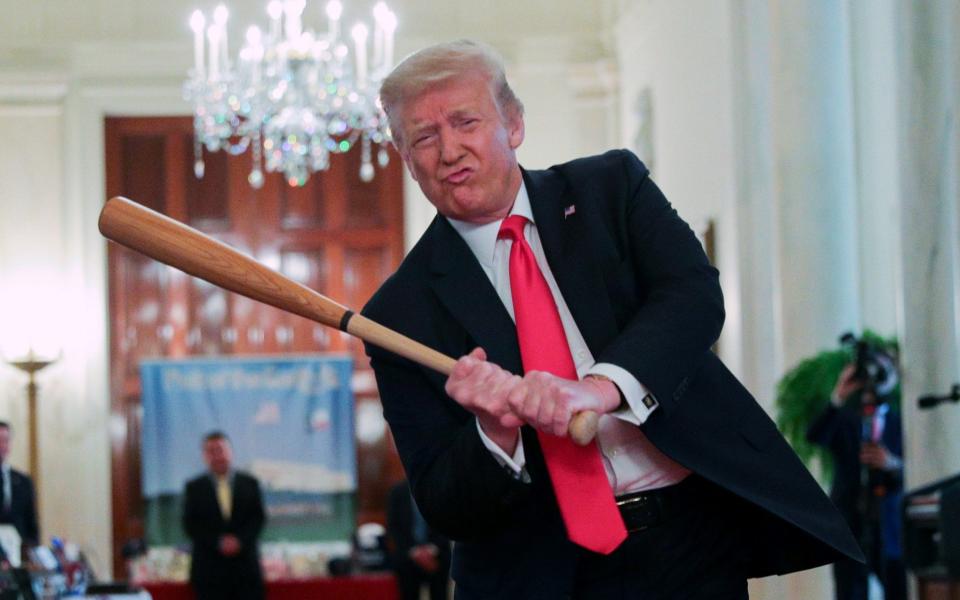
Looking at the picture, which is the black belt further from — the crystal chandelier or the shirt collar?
the crystal chandelier

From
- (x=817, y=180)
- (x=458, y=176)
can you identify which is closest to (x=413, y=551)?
(x=817, y=180)

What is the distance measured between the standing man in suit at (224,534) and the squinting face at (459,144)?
9.03m

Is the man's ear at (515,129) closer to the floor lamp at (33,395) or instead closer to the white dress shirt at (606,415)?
the white dress shirt at (606,415)

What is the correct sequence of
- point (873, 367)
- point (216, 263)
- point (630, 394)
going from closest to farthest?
point (630, 394) < point (216, 263) < point (873, 367)

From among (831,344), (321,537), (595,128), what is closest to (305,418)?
(321,537)

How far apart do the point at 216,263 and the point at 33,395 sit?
1188 centimetres

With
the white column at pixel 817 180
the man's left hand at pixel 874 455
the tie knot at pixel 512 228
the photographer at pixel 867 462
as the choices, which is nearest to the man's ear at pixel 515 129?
the tie knot at pixel 512 228

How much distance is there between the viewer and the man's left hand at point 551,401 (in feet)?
6.34

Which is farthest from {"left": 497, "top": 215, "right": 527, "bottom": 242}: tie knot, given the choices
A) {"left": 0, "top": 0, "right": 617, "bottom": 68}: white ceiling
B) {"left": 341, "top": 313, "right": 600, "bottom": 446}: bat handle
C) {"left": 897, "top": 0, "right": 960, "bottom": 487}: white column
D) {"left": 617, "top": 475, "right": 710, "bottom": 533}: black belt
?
{"left": 0, "top": 0, "right": 617, "bottom": 68}: white ceiling

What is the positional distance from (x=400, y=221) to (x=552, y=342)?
1239 cm

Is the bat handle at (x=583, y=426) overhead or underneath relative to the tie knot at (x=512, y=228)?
underneath

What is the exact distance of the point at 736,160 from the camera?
9.14 metres

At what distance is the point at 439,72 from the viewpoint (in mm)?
2219

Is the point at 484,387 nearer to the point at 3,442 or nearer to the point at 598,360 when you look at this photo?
the point at 598,360
